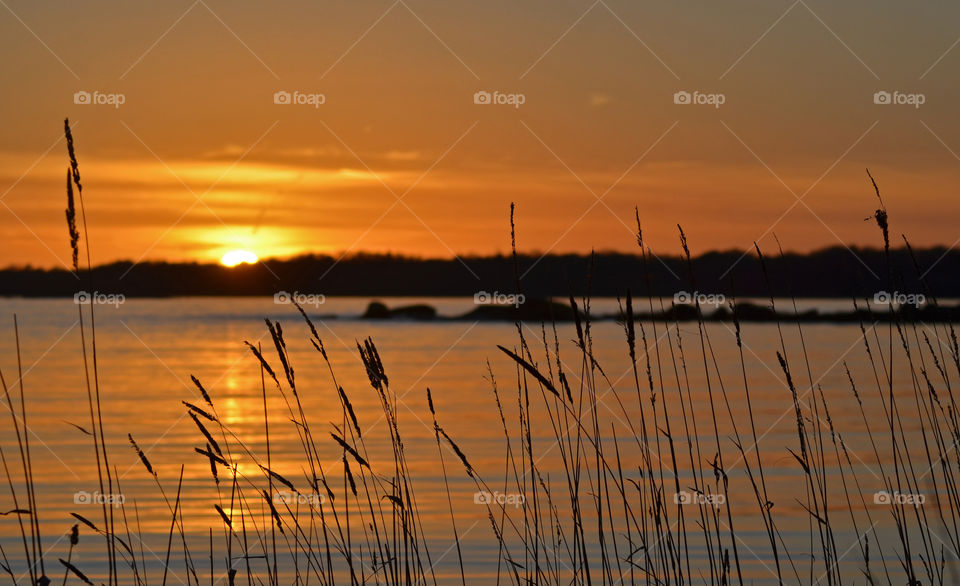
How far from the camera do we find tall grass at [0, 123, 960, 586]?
3809 mm

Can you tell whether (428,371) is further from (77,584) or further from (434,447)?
(77,584)

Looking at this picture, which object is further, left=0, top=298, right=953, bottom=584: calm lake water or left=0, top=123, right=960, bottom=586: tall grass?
left=0, top=298, right=953, bottom=584: calm lake water

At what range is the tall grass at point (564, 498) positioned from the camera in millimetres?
3809

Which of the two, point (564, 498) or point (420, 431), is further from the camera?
point (420, 431)

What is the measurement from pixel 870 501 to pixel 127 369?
1761 cm

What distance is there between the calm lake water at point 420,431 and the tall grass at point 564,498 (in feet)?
0.23

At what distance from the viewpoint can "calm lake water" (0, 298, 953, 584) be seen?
725cm

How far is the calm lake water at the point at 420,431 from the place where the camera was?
7.25m

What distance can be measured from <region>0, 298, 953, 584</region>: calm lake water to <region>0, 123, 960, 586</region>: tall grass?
71mm

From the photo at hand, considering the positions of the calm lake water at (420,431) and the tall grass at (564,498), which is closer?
the tall grass at (564,498)

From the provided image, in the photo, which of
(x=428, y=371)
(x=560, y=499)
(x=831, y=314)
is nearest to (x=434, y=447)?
(x=560, y=499)

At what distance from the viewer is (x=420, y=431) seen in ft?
42.1

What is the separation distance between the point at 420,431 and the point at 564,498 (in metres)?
4.54

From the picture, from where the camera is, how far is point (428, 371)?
20906 millimetres
